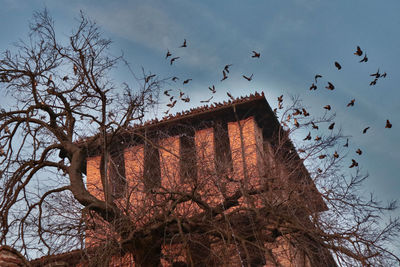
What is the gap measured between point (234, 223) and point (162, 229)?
1.24 meters

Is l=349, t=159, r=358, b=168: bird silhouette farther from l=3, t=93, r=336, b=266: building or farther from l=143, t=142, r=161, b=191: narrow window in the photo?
l=143, t=142, r=161, b=191: narrow window

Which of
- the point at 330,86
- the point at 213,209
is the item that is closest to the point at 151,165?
the point at 213,209

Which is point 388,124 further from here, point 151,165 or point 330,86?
point 151,165

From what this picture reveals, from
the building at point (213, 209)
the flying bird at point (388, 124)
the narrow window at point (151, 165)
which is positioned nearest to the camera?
the building at point (213, 209)

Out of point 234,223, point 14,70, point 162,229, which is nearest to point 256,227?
point 234,223

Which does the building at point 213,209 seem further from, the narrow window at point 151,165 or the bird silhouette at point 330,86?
the bird silhouette at point 330,86

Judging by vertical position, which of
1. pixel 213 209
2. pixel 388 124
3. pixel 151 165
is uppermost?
pixel 388 124

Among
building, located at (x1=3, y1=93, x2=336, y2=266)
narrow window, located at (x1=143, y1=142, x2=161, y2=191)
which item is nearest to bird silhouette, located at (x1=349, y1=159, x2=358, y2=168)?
building, located at (x1=3, y1=93, x2=336, y2=266)

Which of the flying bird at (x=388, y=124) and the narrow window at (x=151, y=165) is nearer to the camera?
the narrow window at (x=151, y=165)

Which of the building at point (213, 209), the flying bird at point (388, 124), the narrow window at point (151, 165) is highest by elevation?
the flying bird at point (388, 124)

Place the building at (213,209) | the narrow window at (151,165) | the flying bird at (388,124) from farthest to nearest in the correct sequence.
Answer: the flying bird at (388,124), the narrow window at (151,165), the building at (213,209)

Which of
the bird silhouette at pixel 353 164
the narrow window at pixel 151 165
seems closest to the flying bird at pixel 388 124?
the bird silhouette at pixel 353 164

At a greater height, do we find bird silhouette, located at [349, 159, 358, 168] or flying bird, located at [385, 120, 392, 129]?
flying bird, located at [385, 120, 392, 129]

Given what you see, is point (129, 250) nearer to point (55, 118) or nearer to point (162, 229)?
point (162, 229)
